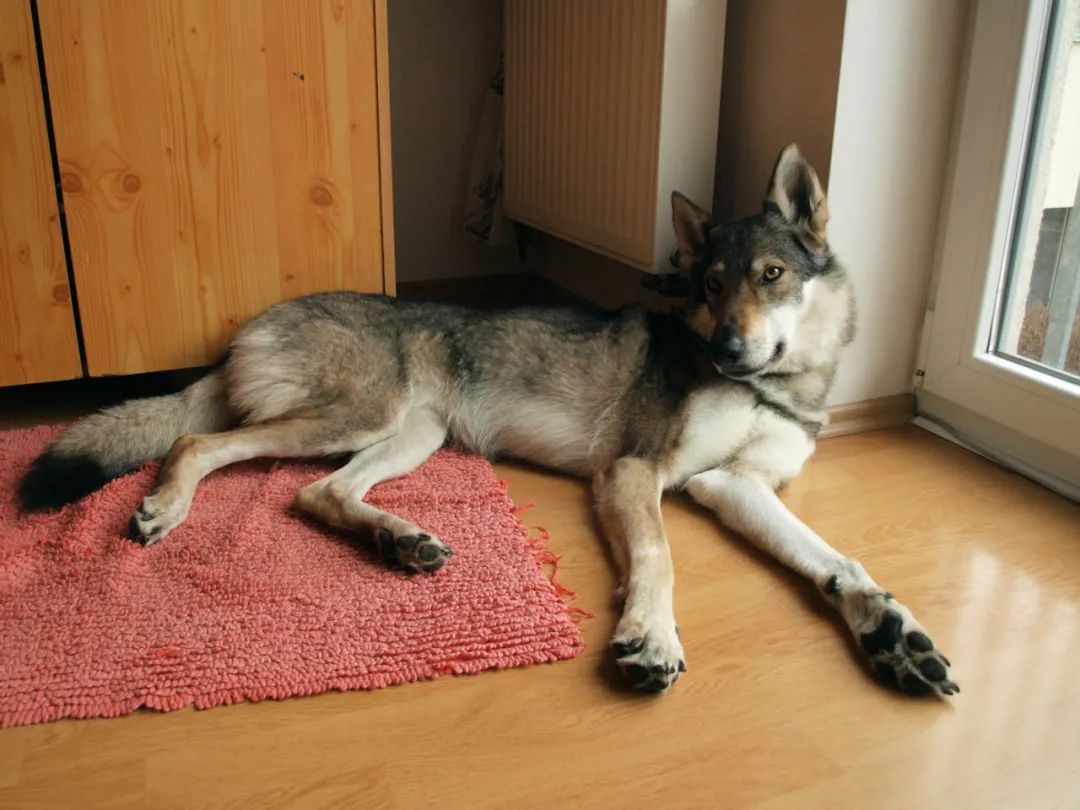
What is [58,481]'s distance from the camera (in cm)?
192

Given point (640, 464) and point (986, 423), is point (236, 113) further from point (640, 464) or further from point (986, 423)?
point (986, 423)

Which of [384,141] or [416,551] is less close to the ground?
[384,141]

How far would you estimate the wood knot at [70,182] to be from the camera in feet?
7.34

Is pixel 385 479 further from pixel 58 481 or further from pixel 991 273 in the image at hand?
pixel 991 273

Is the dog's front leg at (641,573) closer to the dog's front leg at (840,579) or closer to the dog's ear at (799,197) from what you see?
the dog's front leg at (840,579)

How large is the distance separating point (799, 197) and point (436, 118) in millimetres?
1891

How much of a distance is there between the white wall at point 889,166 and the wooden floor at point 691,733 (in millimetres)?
887

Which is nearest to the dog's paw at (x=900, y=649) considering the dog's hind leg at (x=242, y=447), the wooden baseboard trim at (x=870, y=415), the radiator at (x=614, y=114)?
the wooden baseboard trim at (x=870, y=415)

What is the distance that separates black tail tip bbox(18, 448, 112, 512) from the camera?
1917 millimetres

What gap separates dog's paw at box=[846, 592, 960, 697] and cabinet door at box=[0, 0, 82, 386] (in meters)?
2.04

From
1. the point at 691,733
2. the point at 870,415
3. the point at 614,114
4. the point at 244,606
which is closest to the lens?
the point at 691,733

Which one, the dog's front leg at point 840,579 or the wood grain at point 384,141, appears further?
the wood grain at point 384,141

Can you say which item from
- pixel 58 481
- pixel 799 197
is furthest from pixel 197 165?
pixel 799 197

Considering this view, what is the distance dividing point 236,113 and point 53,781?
1.66m
